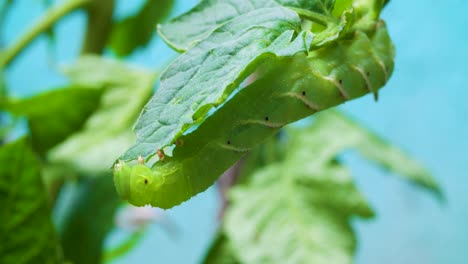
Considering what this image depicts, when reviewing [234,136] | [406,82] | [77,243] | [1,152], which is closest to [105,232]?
[77,243]

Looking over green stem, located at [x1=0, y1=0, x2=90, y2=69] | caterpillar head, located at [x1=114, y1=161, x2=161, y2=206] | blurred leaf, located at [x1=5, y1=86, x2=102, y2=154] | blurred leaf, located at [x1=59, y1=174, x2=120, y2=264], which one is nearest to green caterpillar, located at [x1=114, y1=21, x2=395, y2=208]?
caterpillar head, located at [x1=114, y1=161, x2=161, y2=206]

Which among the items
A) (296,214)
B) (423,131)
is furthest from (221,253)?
(423,131)

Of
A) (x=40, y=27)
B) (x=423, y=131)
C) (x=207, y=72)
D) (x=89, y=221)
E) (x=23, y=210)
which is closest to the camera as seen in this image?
(x=207, y=72)

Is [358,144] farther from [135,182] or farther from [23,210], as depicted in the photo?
[135,182]

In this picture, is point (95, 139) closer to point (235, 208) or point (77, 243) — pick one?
point (77, 243)

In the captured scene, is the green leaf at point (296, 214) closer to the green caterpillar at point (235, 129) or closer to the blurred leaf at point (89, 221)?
the blurred leaf at point (89, 221)

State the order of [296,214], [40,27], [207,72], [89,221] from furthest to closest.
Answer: [40,27] < [89,221] < [296,214] < [207,72]

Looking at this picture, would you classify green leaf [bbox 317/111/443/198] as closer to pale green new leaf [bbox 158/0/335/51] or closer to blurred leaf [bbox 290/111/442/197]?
blurred leaf [bbox 290/111/442/197]
